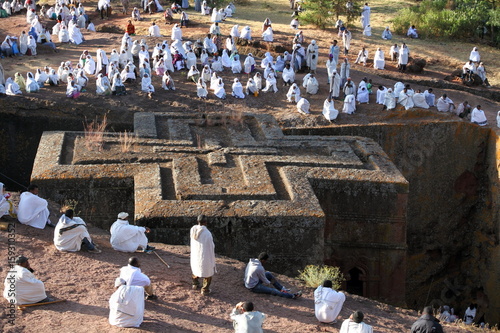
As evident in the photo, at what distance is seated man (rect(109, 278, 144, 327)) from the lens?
25.6ft

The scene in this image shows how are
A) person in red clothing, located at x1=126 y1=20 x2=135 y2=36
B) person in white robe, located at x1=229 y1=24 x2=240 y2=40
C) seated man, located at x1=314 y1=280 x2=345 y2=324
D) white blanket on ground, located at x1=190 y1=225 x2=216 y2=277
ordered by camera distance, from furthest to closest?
person in white robe, located at x1=229 y1=24 x2=240 y2=40 → person in red clothing, located at x1=126 y1=20 x2=135 y2=36 → white blanket on ground, located at x1=190 y1=225 x2=216 y2=277 → seated man, located at x1=314 y1=280 x2=345 y2=324

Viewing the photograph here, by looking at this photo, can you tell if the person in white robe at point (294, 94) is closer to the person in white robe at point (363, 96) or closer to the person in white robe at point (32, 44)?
the person in white robe at point (363, 96)

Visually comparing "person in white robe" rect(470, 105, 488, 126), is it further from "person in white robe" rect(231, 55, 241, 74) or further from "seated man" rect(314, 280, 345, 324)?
"seated man" rect(314, 280, 345, 324)

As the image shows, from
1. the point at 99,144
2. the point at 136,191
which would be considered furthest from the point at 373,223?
the point at 99,144

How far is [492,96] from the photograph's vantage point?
21.1m

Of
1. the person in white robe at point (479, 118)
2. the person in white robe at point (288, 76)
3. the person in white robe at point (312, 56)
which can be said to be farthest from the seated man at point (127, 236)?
the person in white robe at point (312, 56)

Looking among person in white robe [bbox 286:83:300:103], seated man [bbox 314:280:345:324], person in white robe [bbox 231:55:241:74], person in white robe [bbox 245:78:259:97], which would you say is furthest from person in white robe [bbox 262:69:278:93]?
seated man [bbox 314:280:345:324]

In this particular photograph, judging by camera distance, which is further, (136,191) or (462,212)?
(462,212)

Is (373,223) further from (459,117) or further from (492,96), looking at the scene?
(492,96)

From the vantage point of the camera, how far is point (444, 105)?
18.1 m

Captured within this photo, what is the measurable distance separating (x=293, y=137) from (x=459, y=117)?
5.37m

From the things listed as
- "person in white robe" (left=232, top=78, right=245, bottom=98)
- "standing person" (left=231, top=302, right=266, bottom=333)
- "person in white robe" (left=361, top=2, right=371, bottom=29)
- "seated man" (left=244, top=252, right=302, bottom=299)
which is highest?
"person in white robe" (left=361, top=2, right=371, bottom=29)

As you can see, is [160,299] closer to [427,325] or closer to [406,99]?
[427,325]

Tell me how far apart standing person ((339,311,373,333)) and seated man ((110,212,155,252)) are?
3.25 meters
